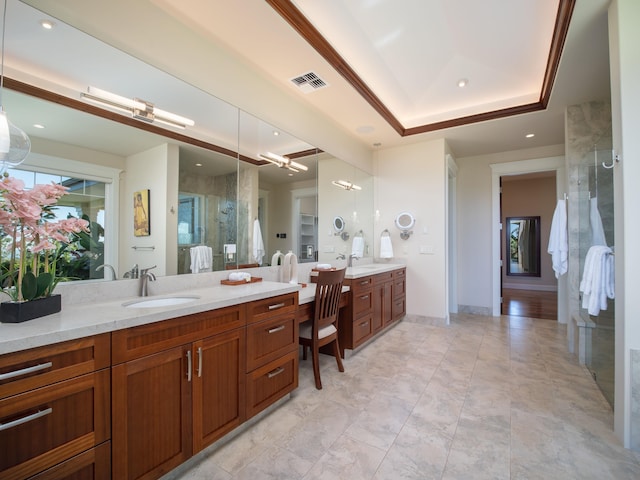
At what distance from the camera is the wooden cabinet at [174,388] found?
121cm

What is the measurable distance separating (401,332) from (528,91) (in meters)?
3.26

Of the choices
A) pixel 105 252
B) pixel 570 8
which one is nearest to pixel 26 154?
pixel 105 252

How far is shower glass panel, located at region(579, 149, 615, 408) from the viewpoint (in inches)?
82.3

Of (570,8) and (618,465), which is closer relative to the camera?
(618,465)

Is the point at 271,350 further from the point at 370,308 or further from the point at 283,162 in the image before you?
the point at 283,162

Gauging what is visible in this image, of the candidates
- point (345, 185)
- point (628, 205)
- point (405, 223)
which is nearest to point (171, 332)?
point (628, 205)

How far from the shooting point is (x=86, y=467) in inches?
43.7

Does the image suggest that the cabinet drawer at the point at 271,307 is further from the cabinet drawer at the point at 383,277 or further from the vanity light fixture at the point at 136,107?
the cabinet drawer at the point at 383,277

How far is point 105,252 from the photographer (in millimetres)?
1660

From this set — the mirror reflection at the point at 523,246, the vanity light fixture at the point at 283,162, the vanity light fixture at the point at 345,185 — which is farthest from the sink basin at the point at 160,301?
the mirror reflection at the point at 523,246

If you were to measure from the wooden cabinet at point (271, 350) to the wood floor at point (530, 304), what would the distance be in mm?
4388

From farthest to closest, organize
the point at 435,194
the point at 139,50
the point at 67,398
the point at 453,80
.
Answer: the point at 435,194
the point at 453,80
the point at 139,50
the point at 67,398

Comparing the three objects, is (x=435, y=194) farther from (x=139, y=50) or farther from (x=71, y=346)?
(x=71, y=346)

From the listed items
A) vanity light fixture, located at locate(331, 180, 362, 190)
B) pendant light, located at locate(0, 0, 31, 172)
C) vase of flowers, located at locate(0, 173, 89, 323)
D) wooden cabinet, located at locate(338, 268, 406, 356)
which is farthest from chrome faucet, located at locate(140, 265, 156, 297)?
vanity light fixture, located at locate(331, 180, 362, 190)
